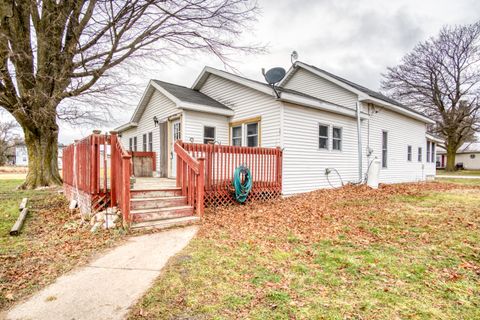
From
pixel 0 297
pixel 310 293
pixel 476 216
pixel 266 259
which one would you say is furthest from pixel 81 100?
pixel 476 216

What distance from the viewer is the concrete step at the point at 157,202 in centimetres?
564

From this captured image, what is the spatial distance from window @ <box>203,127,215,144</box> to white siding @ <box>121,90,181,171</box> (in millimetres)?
1304

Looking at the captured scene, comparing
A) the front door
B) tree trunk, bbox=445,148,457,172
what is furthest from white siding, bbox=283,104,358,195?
tree trunk, bbox=445,148,457,172

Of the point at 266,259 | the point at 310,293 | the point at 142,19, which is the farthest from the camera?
the point at 142,19

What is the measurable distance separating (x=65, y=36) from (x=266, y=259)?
10.3 m

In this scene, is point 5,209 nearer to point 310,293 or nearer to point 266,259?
point 266,259

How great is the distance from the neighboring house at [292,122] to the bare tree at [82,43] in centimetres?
167

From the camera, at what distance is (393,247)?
4.29 meters

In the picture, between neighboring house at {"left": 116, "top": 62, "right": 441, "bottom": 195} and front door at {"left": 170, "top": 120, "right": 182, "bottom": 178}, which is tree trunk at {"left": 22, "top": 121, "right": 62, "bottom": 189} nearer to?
neighboring house at {"left": 116, "top": 62, "right": 441, "bottom": 195}

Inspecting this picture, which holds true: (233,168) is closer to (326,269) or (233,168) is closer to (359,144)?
(326,269)

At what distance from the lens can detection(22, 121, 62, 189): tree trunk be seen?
1089 centimetres

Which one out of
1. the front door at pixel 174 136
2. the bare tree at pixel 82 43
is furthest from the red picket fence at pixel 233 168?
the bare tree at pixel 82 43

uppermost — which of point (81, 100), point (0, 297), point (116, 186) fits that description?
point (81, 100)

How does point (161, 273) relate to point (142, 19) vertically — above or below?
below
